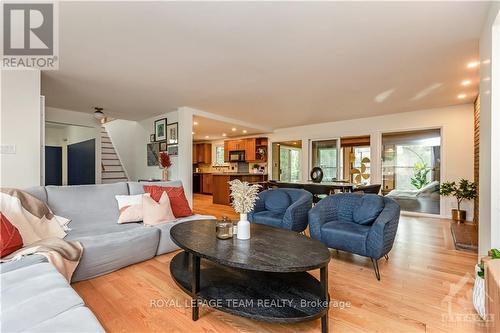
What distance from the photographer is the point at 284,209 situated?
135 inches

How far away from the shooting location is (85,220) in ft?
8.84

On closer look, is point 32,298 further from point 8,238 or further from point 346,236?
point 346,236

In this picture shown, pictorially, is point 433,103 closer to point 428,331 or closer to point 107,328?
point 428,331

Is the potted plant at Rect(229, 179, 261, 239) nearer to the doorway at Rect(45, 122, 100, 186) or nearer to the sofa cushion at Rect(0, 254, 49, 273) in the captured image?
the sofa cushion at Rect(0, 254, 49, 273)

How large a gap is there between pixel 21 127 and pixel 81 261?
7.12 feet

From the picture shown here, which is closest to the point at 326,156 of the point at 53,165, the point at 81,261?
the point at 81,261

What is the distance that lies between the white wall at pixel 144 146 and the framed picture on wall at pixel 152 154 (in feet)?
0.43

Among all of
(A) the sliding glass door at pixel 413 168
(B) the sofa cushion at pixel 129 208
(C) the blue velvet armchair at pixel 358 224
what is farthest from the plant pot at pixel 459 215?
(B) the sofa cushion at pixel 129 208

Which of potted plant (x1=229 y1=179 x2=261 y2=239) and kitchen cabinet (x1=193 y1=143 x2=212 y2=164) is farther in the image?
kitchen cabinet (x1=193 y1=143 x2=212 y2=164)

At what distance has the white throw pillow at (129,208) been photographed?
286 cm

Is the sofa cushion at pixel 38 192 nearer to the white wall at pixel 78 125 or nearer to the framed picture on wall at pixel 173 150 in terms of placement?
the framed picture on wall at pixel 173 150

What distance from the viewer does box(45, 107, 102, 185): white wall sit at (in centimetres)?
523

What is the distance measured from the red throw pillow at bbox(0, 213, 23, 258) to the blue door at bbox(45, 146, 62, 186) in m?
6.74

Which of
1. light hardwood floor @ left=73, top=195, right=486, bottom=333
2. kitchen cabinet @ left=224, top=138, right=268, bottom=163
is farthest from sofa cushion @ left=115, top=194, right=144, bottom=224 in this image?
kitchen cabinet @ left=224, top=138, right=268, bottom=163
